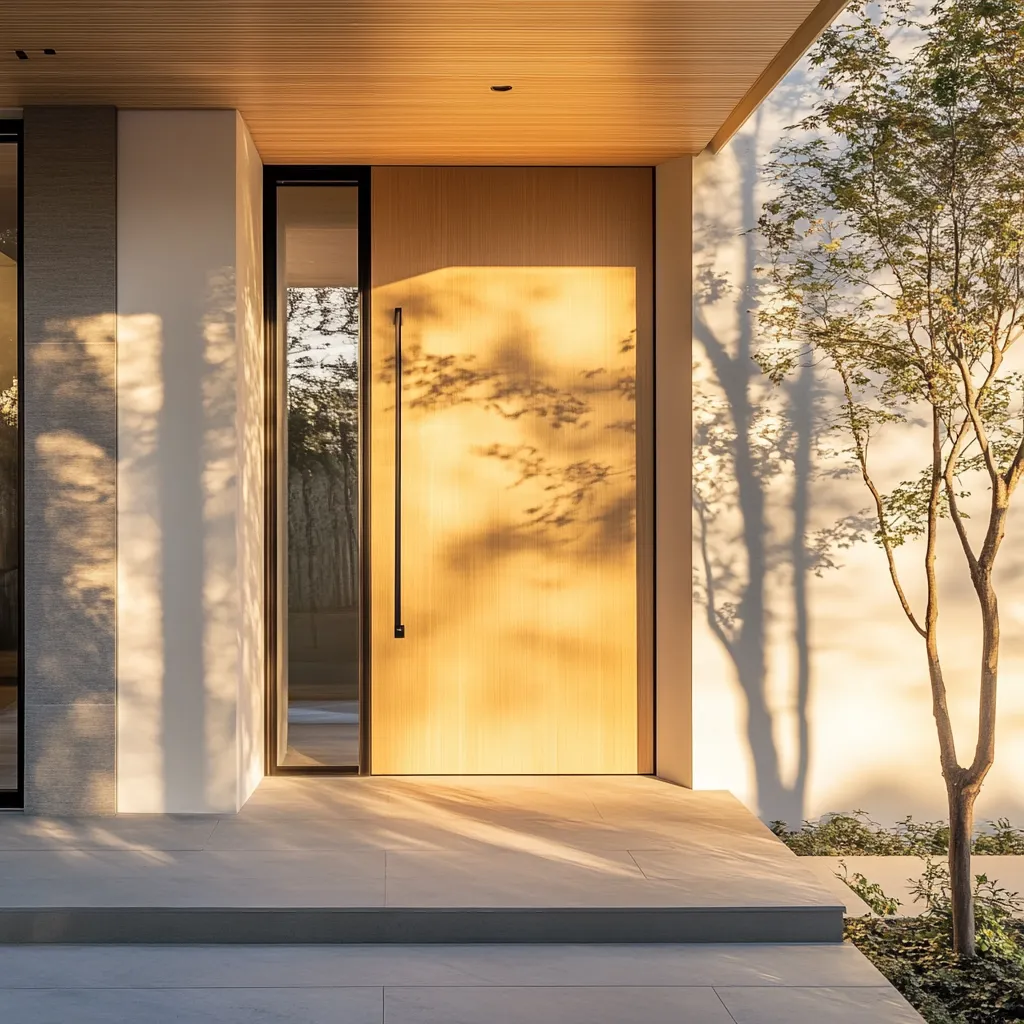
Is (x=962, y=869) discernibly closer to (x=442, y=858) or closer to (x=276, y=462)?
(x=442, y=858)

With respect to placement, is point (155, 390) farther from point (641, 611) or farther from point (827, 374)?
point (827, 374)

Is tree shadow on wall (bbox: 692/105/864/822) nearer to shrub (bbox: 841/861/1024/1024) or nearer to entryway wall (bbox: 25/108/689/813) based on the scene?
shrub (bbox: 841/861/1024/1024)

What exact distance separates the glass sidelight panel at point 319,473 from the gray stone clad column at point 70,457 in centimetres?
100

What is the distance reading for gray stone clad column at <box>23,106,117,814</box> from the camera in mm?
4969

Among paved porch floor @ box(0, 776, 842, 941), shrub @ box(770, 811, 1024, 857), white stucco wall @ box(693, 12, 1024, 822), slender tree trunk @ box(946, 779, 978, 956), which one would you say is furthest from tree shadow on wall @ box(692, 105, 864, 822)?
slender tree trunk @ box(946, 779, 978, 956)

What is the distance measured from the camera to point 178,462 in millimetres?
5051

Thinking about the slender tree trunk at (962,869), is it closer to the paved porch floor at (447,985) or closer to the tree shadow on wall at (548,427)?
the paved porch floor at (447,985)

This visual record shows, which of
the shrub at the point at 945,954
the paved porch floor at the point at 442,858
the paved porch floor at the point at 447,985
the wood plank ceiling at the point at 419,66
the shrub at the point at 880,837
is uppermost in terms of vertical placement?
the wood plank ceiling at the point at 419,66

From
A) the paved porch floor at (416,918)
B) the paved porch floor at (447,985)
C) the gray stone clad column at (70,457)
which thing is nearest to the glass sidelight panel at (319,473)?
the paved porch floor at (416,918)

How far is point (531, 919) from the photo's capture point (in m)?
3.89

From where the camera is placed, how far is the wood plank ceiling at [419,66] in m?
3.93

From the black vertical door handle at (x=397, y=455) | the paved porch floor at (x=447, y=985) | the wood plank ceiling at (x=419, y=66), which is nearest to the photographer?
the paved porch floor at (x=447, y=985)

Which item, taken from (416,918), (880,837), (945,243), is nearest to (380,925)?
(416,918)

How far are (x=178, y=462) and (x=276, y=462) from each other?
779 millimetres
